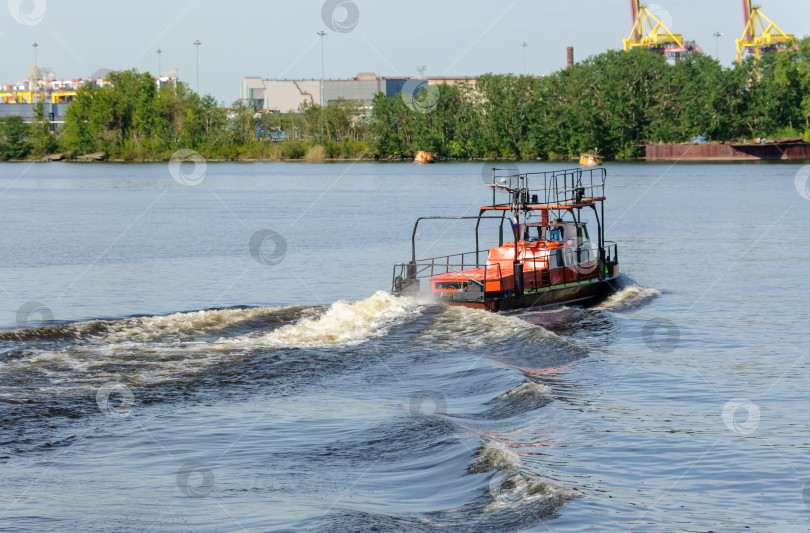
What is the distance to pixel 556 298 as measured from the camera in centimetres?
3450

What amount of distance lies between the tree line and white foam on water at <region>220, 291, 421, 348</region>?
491 ft

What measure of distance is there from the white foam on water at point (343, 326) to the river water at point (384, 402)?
0.12 meters

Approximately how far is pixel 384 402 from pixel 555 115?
16776cm

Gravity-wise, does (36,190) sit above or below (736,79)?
below

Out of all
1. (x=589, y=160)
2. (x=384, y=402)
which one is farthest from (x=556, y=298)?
(x=589, y=160)

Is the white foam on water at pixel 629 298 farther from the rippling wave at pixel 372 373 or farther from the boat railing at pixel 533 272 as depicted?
the rippling wave at pixel 372 373

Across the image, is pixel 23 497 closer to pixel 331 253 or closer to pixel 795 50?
pixel 331 253

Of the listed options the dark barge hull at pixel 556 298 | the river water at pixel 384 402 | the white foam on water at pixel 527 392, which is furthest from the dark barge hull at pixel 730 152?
the white foam on water at pixel 527 392

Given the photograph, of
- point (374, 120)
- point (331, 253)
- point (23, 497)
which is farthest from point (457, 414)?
point (374, 120)

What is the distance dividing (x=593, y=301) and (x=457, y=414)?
17.5m

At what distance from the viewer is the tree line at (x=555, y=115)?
173m

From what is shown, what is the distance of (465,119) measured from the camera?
623ft

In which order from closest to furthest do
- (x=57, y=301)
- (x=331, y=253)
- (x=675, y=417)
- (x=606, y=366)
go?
(x=675, y=417), (x=606, y=366), (x=57, y=301), (x=331, y=253)

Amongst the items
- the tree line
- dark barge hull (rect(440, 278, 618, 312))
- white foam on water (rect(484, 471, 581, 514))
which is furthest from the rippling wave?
the tree line
